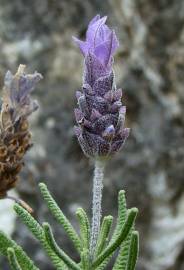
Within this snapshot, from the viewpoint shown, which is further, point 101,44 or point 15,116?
point 15,116

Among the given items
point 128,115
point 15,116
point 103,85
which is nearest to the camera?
point 103,85

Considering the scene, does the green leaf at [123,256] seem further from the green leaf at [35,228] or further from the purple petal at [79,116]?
the purple petal at [79,116]

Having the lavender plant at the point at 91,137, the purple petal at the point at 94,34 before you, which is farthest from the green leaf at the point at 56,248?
the purple petal at the point at 94,34

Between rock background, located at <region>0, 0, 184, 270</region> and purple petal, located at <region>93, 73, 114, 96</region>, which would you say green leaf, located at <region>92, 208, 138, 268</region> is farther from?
rock background, located at <region>0, 0, 184, 270</region>

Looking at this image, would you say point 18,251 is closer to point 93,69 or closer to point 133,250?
point 133,250

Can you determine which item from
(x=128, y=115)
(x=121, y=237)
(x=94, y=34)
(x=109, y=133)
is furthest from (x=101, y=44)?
(x=128, y=115)

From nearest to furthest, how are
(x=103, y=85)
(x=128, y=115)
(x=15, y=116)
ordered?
(x=103, y=85) → (x=15, y=116) → (x=128, y=115)

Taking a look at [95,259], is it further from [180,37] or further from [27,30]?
[180,37]
